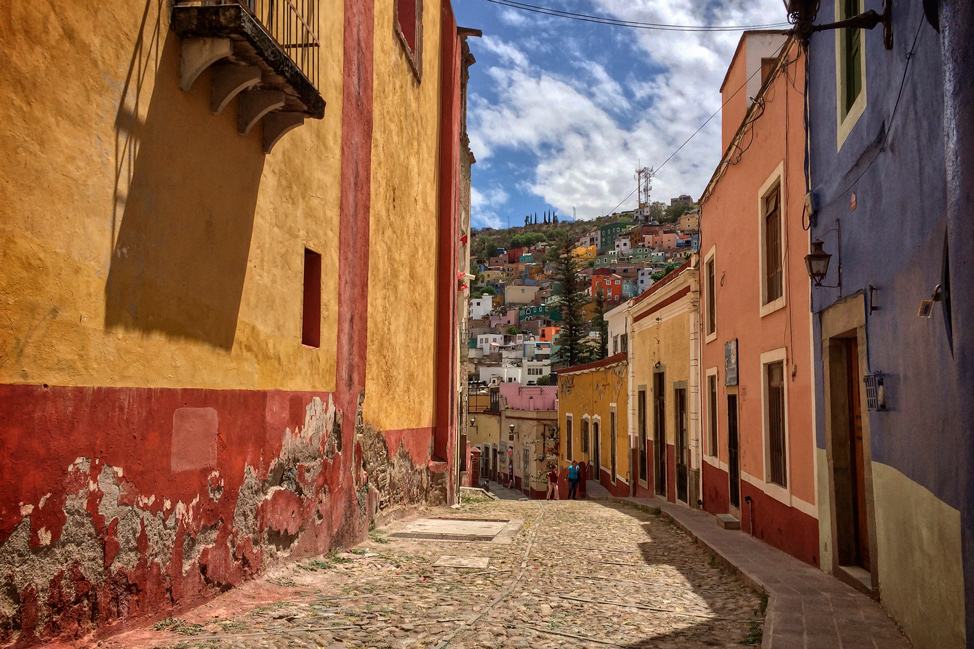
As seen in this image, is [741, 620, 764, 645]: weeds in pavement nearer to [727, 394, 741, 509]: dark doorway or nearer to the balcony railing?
the balcony railing

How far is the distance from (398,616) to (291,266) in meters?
3.19

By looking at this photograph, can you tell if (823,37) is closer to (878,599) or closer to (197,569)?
(878,599)

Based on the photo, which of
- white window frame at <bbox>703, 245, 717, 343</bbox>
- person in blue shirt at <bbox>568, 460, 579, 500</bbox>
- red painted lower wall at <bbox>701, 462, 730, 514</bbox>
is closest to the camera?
red painted lower wall at <bbox>701, 462, 730, 514</bbox>

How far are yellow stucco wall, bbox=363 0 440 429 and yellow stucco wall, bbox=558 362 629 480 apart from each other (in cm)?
1029

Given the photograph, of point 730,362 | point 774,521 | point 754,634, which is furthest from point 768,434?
point 754,634

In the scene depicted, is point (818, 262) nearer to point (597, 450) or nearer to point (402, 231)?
point (402, 231)

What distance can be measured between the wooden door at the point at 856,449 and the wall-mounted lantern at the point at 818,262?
656 millimetres

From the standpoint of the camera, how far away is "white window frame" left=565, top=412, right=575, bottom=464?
30.7 meters

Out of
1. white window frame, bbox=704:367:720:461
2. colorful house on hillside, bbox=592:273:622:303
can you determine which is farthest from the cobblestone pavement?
colorful house on hillside, bbox=592:273:622:303

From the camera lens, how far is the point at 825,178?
7.84m

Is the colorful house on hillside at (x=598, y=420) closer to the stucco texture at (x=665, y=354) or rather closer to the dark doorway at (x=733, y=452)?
the stucco texture at (x=665, y=354)

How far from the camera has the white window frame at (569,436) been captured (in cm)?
3070

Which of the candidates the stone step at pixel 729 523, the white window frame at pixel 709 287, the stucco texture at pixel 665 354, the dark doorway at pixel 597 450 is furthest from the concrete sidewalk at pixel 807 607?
the dark doorway at pixel 597 450

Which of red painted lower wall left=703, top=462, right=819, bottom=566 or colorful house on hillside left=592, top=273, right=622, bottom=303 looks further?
colorful house on hillside left=592, top=273, right=622, bottom=303
